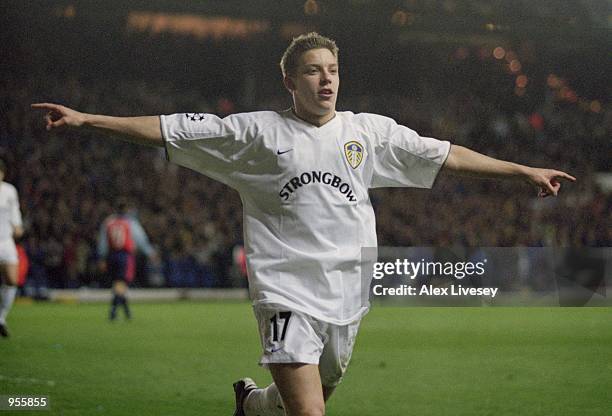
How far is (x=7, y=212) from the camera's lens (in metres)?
9.23

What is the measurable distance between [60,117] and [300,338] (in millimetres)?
1250

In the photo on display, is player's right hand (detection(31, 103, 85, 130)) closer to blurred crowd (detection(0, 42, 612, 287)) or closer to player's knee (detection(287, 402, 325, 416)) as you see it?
player's knee (detection(287, 402, 325, 416))

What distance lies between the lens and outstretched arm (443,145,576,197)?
3.88m

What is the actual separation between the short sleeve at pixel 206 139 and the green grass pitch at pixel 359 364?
7.89ft

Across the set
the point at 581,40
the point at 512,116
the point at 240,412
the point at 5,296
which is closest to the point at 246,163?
the point at 240,412

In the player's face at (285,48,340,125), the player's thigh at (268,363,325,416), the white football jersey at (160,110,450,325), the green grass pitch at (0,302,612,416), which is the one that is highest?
the player's face at (285,48,340,125)

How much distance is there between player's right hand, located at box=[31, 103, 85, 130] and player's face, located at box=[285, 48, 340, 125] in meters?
0.91

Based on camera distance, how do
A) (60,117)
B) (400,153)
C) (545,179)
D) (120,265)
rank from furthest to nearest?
(120,265), (400,153), (545,179), (60,117)

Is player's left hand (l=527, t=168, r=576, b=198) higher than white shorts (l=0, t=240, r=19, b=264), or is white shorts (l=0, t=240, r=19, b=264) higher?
player's left hand (l=527, t=168, r=576, b=198)

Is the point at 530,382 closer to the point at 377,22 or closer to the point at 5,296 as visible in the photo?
the point at 5,296

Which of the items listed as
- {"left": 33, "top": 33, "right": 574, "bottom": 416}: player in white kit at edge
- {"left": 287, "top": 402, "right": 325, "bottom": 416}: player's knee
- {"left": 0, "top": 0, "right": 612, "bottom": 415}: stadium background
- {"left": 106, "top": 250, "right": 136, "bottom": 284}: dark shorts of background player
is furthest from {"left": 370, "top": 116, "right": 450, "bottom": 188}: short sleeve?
{"left": 106, "top": 250, "right": 136, "bottom": 284}: dark shorts of background player

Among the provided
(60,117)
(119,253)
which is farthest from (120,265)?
(60,117)

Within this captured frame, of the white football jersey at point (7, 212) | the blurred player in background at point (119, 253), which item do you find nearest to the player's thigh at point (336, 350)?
the white football jersey at point (7, 212)

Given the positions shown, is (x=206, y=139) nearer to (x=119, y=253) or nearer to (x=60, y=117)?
(x=60, y=117)
